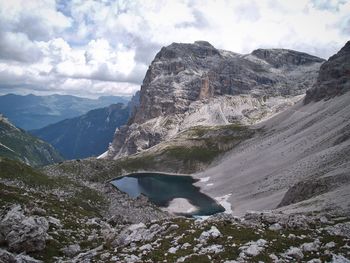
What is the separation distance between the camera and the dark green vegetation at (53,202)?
38562 mm

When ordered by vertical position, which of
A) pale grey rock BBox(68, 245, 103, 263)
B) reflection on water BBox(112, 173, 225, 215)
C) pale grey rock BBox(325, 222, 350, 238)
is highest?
pale grey rock BBox(325, 222, 350, 238)

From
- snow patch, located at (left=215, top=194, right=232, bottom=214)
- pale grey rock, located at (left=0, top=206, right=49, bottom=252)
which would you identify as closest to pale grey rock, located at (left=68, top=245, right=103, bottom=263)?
pale grey rock, located at (left=0, top=206, right=49, bottom=252)

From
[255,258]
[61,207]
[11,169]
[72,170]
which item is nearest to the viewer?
[255,258]

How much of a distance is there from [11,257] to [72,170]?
5783 inches

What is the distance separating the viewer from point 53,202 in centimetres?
5934

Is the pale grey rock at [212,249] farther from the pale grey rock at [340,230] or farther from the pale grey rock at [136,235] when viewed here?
the pale grey rock at [340,230]

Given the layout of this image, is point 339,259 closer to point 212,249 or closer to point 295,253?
point 295,253

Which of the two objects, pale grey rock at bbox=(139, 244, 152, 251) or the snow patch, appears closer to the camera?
pale grey rock at bbox=(139, 244, 152, 251)

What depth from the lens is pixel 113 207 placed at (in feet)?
316

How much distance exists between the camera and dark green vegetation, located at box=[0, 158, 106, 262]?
3856 cm

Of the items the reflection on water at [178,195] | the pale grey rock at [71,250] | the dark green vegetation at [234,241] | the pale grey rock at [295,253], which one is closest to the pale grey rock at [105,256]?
the dark green vegetation at [234,241]

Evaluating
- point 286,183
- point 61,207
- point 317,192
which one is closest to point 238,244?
point 61,207

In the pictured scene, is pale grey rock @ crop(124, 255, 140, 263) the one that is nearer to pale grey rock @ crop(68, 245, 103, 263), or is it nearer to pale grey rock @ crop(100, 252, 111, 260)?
pale grey rock @ crop(100, 252, 111, 260)

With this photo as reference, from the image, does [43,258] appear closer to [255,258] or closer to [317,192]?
[255,258]
